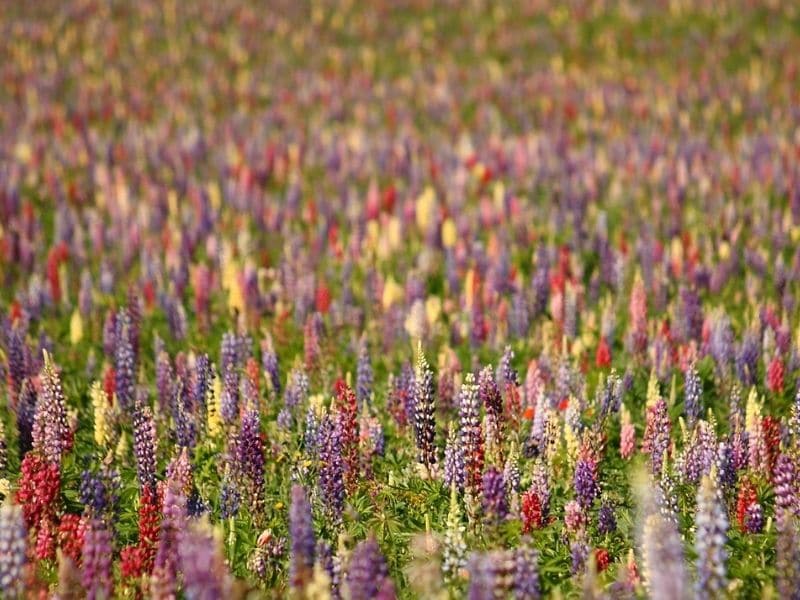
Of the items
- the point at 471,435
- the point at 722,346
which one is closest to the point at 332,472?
the point at 471,435

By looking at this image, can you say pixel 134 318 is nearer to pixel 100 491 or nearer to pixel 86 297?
pixel 86 297

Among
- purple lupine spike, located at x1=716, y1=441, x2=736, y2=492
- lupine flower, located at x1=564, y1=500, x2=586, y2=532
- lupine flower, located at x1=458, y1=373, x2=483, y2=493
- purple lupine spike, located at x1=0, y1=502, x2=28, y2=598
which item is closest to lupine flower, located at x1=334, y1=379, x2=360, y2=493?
lupine flower, located at x1=458, y1=373, x2=483, y2=493

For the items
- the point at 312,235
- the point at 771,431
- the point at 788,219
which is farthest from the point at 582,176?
the point at 771,431

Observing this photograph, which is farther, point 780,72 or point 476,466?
point 780,72

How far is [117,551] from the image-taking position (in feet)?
15.0

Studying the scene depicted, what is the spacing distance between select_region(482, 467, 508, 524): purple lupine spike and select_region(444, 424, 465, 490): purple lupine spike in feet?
1.39

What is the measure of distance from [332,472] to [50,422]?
1392 millimetres

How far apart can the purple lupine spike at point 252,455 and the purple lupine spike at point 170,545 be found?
0.47 meters

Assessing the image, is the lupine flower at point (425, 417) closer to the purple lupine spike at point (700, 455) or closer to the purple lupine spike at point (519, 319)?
the purple lupine spike at point (700, 455)

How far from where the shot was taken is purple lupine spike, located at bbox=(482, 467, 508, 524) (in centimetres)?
389

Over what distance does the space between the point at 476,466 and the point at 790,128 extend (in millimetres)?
8675

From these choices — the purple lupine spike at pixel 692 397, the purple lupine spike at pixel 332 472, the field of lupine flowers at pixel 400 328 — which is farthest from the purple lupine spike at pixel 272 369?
the purple lupine spike at pixel 692 397

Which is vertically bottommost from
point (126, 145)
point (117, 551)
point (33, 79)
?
point (117, 551)

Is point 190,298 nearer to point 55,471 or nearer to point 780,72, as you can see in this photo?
point 55,471
